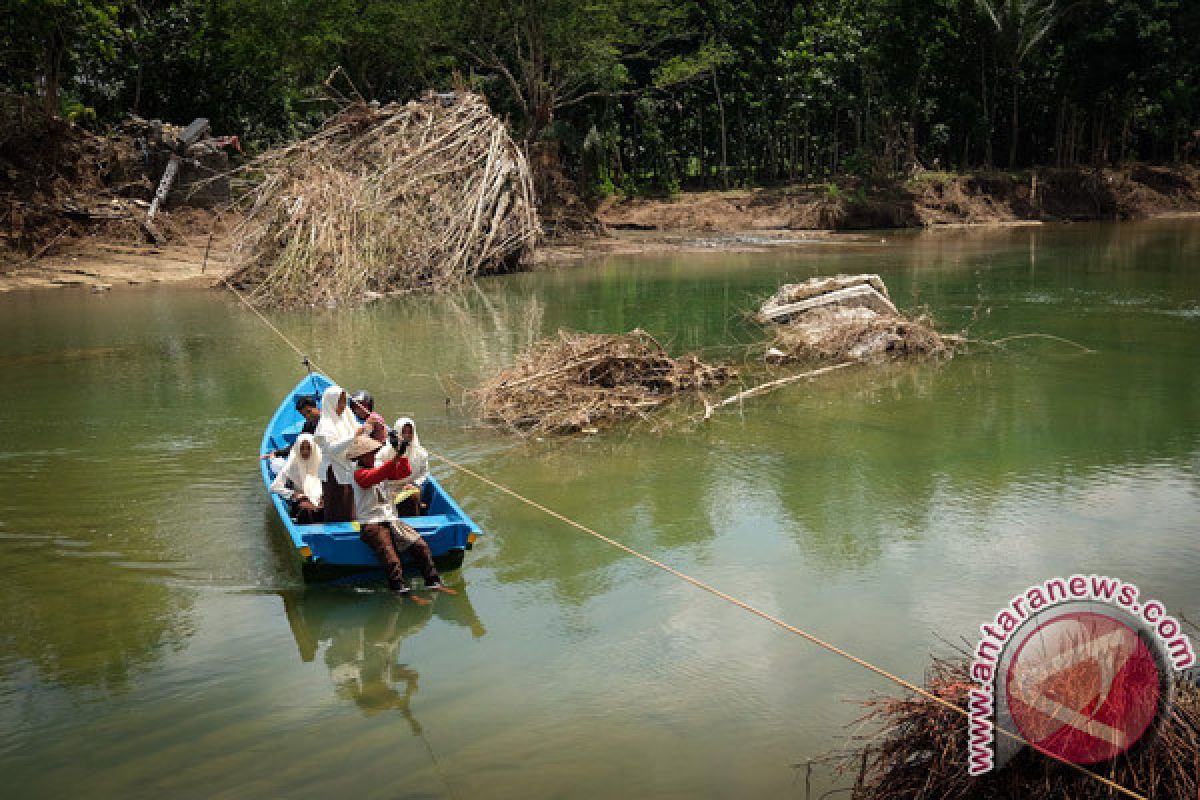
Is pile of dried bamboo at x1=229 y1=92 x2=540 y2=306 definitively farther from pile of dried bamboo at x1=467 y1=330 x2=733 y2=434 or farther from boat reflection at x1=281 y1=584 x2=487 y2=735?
boat reflection at x1=281 y1=584 x2=487 y2=735

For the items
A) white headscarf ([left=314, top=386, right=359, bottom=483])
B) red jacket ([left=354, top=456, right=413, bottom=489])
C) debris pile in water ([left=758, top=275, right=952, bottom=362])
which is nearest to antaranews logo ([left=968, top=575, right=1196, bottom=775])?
red jacket ([left=354, top=456, right=413, bottom=489])

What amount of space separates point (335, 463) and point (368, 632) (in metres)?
1.07

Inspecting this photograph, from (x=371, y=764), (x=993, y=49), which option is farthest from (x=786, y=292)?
(x=993, y=49)

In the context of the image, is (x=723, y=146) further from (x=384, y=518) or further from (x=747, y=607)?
(x=747, y=607)

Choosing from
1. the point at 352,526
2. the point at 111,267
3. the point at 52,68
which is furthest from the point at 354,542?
the point at 52,68

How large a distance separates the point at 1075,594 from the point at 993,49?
3052cm

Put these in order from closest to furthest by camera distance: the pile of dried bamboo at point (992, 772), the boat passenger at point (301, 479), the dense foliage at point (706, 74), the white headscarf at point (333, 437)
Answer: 1. the pile of dried bamboo at point (992, 772)
2. the white headscarf at point (333, 437)
3. the boat passenger at point (301, 479)
4. the dense foliage at point (706, 74)

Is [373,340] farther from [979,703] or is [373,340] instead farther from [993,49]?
[993,49]

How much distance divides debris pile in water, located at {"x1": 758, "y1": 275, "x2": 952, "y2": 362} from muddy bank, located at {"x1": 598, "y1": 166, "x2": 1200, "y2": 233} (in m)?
16.2

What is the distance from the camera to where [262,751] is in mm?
4719

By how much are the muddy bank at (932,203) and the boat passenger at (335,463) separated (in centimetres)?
2393

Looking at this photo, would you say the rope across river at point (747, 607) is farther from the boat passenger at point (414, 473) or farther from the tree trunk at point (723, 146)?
the tree trunk at point (723, 146)

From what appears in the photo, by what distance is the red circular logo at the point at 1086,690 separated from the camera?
3121 millimetres

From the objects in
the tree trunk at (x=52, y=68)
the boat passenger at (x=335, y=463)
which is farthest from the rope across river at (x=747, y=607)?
the tree trunk at (x=52, y=68)
